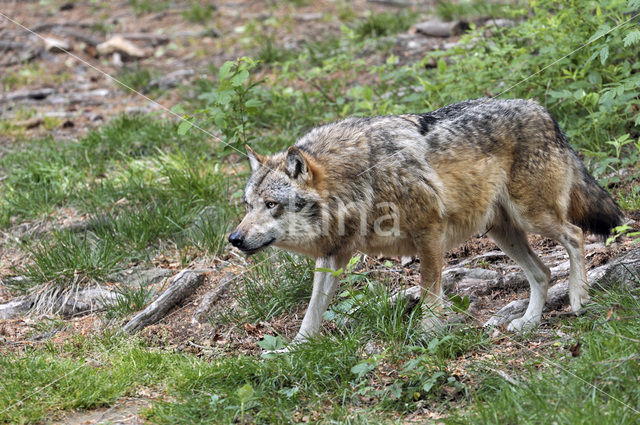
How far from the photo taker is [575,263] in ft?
19.2

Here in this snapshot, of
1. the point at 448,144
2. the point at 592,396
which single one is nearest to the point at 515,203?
the point at 448,144

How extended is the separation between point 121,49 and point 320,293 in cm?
952

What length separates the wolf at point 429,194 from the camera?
18.0 feet

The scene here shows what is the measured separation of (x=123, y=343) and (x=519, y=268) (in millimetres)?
3729

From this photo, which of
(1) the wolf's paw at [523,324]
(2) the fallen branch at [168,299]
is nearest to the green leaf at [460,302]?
(1) the wolf's paw at [523,324]

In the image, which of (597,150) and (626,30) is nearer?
(626,30)

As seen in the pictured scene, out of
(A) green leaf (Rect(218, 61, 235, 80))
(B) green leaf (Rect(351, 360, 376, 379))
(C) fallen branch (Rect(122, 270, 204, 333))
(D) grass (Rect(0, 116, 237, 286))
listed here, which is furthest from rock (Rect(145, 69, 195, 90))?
(B) green leaf (Rect(351, 360, 376, 379))

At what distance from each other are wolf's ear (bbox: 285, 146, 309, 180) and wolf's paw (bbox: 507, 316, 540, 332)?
2.04 metres

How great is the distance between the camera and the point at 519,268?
21.9 ft

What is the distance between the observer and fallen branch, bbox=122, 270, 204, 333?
638 cm

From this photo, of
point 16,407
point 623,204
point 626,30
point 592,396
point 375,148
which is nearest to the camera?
point 592,396

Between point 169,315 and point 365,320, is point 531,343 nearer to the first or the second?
point 365,320

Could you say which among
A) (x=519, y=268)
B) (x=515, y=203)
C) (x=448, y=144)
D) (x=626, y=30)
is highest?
(x=626, y=30)

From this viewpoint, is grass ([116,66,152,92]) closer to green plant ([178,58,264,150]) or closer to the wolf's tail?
green plant ([178,58,264,150])
